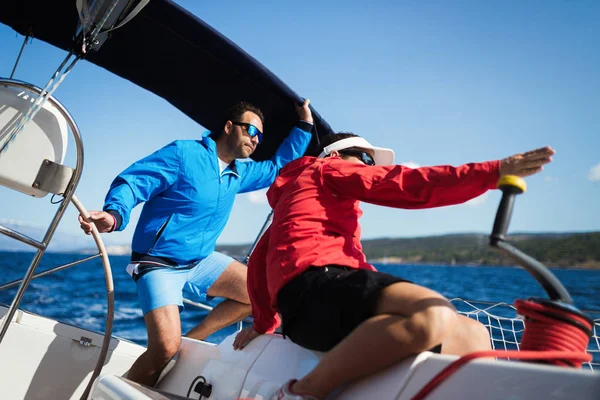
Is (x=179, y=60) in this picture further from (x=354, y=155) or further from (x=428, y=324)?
(x=428, y=324)

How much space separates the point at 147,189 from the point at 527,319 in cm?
185

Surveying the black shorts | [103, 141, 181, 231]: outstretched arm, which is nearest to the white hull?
the black shorts

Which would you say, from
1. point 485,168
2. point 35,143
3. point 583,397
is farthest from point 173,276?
point 583,397

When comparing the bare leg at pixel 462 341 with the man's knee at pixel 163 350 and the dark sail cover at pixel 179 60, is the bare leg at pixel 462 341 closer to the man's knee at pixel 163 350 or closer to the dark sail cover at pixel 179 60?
the man's knee at pixel 163 350

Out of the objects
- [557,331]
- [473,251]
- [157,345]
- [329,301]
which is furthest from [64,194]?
[473,251]

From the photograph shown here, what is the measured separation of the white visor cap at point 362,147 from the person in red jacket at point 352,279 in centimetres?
18

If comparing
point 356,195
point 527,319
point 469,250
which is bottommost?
point 527,319

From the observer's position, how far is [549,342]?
1.11 meters

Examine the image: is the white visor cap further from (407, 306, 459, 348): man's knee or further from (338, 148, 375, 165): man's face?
(407, 306, 459, 348): man's knee

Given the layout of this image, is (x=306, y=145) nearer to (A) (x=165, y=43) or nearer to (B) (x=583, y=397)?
(A) (x=165, y=43)

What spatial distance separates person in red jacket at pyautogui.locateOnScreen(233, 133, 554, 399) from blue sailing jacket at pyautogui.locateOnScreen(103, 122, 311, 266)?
0.94m

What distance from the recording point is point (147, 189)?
2410mm

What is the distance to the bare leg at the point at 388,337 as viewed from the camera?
1.23m

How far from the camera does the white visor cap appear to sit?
1.94 m
